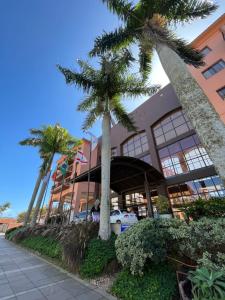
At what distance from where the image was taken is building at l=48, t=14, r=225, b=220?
14.0 m

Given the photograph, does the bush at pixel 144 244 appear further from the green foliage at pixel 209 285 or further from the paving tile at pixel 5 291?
the paving tile at pixel 5 291

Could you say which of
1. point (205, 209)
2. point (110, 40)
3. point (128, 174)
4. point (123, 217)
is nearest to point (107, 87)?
point (110, 40)

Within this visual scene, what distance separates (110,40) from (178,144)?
12279mm

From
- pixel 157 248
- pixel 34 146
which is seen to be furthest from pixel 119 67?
pixel 34 146

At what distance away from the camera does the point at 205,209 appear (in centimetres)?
617

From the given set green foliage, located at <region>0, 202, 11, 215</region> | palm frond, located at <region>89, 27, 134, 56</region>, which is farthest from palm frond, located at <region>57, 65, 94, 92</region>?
green foliage, located at <region>0, 202, 11, 215</region>

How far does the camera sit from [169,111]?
18312mm

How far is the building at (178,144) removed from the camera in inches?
551

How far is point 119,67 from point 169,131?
1084 centimetres

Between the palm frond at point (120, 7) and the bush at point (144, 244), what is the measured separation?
31.4ft

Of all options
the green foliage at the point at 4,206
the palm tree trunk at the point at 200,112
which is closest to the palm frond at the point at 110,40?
the palm tree trunk at the point at 200,112

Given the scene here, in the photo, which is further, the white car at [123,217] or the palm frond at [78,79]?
the white car at [123,217]

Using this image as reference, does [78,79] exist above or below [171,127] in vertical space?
below

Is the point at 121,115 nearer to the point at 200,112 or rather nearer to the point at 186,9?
the point at 186,9
